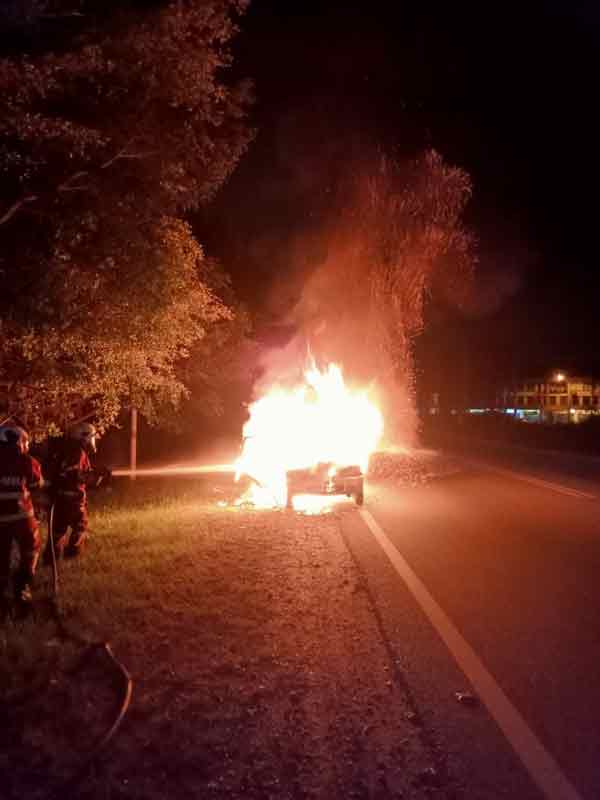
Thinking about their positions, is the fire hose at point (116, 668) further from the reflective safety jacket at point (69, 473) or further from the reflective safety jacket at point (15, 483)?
the reflective safety jacket at point (69, 473)

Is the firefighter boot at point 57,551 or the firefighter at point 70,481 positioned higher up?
the firefighter at point 70,481

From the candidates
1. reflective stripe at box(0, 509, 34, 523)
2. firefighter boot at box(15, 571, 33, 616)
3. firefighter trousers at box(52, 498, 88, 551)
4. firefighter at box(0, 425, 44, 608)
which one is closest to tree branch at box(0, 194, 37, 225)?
firefighter at box(0, 425, 44, 608)

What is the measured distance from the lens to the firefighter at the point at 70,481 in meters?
9.58

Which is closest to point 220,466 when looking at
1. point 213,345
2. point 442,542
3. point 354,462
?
point 213,345

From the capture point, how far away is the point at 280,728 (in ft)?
15.5

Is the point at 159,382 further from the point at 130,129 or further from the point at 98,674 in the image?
the point at 98,674

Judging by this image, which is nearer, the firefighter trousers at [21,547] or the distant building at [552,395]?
the firefighter trousers at [21,547]

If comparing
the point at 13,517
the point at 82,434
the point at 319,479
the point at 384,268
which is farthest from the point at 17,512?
the point at 384,268

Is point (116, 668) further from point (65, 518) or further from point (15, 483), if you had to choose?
point (65, 518)

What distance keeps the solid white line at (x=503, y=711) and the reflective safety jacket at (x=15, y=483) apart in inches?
151

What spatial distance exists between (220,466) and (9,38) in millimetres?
21473

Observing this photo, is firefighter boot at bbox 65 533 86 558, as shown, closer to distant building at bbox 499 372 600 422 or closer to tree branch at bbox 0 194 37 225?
tree branch at bbox 0 194 37 225

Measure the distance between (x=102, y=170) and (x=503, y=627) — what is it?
22.6ft

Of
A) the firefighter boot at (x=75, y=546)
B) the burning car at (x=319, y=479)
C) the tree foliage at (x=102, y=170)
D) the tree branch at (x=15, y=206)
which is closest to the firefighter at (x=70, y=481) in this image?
the firefighter boot at (x=75, y=546)
